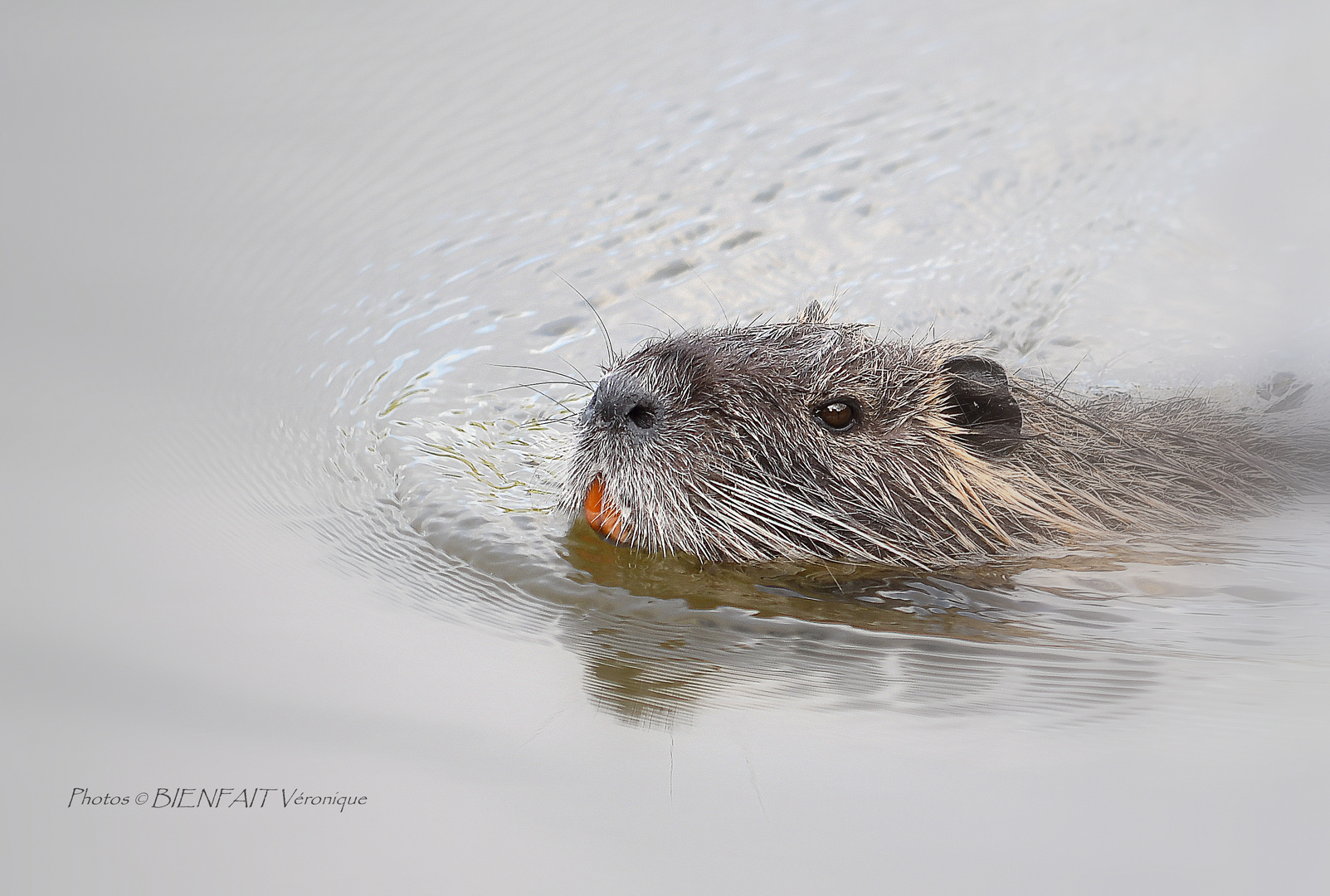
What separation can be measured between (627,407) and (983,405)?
1.13m

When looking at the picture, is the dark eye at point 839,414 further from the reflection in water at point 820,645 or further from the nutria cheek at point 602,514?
the nutria cheek at point 602,514

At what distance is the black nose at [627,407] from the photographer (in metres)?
3.25

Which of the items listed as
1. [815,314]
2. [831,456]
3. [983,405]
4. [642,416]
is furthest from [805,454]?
[815,314]

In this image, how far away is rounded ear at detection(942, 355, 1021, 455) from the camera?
11.2 feet

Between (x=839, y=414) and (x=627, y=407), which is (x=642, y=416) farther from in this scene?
(x=839, y=414)

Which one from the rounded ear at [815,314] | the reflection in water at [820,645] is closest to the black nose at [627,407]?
the reflection in water at [820,645]

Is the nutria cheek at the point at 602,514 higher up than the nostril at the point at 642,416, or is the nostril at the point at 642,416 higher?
the nostril at the point at 642,416

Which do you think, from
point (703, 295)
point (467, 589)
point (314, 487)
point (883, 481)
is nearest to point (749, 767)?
point (467, 589)

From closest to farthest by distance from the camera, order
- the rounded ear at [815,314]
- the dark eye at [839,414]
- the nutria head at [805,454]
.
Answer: the nutria head at [805,454] → the dark eye at [839,414] → the rounded ear at [815,314]

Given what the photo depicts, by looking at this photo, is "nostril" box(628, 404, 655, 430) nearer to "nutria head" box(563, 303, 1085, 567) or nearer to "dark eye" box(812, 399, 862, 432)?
"nutria head" box(563, 303, 1085, 567)

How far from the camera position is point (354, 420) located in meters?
4.16

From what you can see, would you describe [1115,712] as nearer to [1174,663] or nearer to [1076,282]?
[1174,663]

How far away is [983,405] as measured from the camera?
346 centimetres

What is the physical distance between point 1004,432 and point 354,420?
7.68ft
